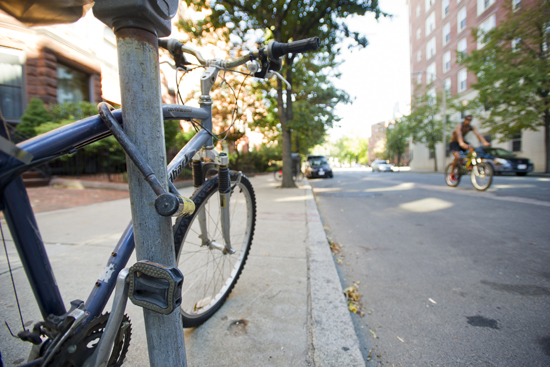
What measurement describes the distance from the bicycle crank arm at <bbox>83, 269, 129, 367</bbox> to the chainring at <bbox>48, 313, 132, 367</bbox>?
1.3 inches

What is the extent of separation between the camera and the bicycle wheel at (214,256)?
5.91 feet

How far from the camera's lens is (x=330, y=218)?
5422 millimetres

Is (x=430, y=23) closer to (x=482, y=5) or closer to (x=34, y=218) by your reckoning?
(x=482, y=5)

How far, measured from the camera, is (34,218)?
3.12ft

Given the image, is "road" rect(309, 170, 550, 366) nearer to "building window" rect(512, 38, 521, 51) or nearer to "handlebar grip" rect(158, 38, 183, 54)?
"handlebar grip" rect(158, 38, 183, 54)

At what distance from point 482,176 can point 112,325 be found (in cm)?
883

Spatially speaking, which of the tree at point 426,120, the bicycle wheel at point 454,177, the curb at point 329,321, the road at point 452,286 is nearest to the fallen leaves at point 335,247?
the road at point 452,286

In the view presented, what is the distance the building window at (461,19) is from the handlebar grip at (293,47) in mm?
33877

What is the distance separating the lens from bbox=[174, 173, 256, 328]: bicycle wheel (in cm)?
180

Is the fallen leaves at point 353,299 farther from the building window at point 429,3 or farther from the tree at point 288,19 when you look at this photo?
the building window at point 429,3

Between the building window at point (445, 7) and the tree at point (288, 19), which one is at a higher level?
the building window at point (445, 7)

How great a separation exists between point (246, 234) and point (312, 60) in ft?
50.1

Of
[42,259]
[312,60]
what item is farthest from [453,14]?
[42,259]

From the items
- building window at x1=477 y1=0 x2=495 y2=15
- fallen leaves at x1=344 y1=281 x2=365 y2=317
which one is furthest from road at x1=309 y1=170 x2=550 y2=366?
building window at x1=477 y1=0 x2=495 y2=15
